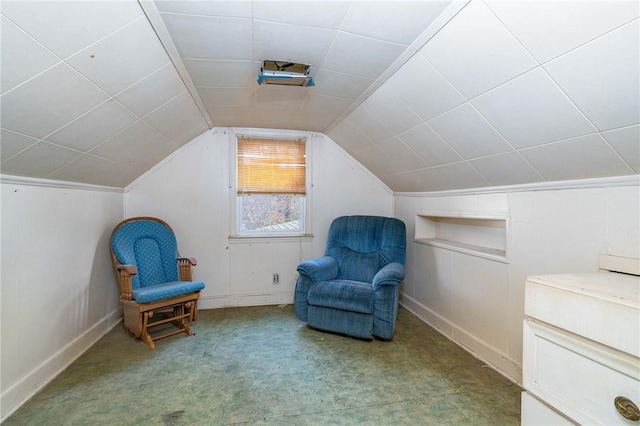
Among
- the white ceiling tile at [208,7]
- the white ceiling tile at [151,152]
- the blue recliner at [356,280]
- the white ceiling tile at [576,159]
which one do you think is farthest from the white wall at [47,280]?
the white ceiling tile at [576,159]

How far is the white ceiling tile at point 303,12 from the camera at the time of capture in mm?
1416

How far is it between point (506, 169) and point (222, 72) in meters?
2.02

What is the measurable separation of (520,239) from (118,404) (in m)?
2.75

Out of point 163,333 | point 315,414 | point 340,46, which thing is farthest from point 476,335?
point 163,333

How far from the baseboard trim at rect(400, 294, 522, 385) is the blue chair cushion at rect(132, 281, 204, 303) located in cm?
224

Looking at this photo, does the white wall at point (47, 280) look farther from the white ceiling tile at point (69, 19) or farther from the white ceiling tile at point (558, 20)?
the white ceiling tile at point (558, 20)

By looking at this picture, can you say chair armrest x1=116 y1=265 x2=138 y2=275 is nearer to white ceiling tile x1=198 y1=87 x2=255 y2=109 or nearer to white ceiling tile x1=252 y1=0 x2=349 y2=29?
white ceiling tile x1=198 y1=87 x2=255 y2=109

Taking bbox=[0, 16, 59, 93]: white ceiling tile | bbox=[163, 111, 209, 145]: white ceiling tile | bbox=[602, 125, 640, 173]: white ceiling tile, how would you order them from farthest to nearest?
bbox=[163, 111, 209, 145]: white ceiling tile → bbox=[602, 125, 640, 173]: white ceiling tile → bbox=[0, 16, 59, 93]: white ceiling tile

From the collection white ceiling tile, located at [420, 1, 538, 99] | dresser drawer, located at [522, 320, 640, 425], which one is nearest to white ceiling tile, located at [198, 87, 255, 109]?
white ceiling tile, located at [420, 1, 538, 99]

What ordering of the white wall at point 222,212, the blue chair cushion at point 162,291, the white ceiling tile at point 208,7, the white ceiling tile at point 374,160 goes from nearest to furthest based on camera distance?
the white ceiling tile at point 208,7, the blue chair cushion at point 162,291, the white ceiling tile at point 374,160, the white wall at point 222,212

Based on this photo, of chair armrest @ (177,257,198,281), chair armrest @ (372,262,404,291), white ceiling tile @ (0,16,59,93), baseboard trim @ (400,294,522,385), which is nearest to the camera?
white ceiling tile @ (0,16,59,93)

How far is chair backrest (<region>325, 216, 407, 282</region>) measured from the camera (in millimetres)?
3135

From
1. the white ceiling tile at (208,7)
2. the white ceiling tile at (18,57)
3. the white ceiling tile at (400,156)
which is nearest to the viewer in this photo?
the white ceiling tile at (18,57)

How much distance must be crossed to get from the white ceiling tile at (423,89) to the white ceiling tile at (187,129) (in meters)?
1.85
